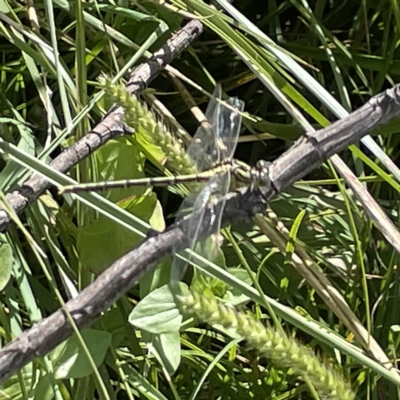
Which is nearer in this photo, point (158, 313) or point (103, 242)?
point (158, 313)

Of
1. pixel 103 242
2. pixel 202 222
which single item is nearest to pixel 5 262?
pixel 103 242

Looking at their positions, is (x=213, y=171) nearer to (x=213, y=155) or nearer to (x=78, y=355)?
(x=213, y=155)

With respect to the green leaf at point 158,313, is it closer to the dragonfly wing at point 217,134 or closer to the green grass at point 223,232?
the green grass at point 223,232

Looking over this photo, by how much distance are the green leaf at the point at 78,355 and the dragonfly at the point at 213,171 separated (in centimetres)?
14

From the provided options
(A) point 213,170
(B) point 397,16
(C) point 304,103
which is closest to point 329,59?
(B) point 397,16

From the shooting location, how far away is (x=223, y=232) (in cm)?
80

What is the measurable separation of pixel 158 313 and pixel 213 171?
15 centimetres

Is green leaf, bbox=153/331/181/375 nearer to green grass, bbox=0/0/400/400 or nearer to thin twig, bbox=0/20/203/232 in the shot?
green grass, bbox=0/0/400/400

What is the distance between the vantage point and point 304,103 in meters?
0.78

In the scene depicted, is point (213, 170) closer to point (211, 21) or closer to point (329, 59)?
point (211, 21)

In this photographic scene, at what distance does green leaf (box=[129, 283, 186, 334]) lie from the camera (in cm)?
65

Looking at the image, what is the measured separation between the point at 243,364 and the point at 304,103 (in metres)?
0.36

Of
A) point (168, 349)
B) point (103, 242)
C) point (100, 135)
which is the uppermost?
point (100, 135)

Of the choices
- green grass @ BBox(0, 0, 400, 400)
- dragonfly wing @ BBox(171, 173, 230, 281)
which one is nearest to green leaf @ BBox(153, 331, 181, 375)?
green grass @ BBox(0, 0, 400, 400)
